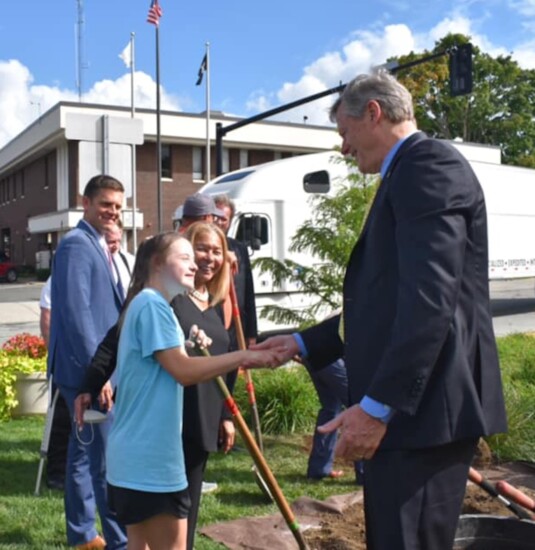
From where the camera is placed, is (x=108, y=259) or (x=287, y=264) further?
(x=287, y=264)

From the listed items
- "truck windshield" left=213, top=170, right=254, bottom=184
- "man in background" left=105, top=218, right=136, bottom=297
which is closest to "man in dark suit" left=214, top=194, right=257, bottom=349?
"man in background" left=105, top=218, right=136, bottom=297

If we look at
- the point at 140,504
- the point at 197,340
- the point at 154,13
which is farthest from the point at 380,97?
the point at 154,13

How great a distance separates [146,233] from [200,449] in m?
36.5

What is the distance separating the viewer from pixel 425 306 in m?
2.22

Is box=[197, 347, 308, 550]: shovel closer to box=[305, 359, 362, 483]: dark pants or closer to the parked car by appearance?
box=[305, 359, 362, 483]: dark pants

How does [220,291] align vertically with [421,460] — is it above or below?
above

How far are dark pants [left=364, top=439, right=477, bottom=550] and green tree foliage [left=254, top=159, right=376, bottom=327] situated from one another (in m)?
4.87

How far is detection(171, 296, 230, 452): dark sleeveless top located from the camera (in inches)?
137

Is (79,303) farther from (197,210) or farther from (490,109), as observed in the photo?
(490,109)

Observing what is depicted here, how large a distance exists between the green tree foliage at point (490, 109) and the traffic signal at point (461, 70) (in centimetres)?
2673

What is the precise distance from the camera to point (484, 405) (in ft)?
7.98

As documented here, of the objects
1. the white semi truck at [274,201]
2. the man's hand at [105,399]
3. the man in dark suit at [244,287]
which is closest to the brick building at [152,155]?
the white semi truck at [274,201]

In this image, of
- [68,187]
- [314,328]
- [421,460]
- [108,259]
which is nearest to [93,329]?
[108,259]

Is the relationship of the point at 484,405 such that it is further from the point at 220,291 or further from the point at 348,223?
the point at 348,223
